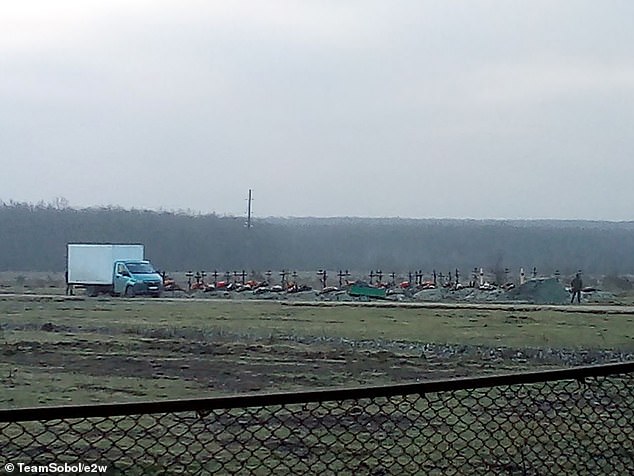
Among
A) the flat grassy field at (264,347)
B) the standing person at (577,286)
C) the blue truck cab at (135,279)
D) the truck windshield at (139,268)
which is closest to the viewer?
the flat grassy field at (264,347)

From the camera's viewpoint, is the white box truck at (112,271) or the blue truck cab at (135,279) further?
the white box truck at (112,271)

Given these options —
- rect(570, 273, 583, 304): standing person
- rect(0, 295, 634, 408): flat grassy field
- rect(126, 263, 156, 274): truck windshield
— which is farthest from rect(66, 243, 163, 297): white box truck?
rect(570, 273, 583, 304): standing person

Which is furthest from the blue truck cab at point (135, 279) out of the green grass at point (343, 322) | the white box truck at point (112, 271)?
the green grass at point (343, 322)

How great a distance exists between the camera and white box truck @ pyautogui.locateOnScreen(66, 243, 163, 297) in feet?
127

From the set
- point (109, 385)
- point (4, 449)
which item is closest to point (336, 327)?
point (109, 385)

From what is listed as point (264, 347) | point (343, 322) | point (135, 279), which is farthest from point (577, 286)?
point (264, 347)

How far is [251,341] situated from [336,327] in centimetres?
358

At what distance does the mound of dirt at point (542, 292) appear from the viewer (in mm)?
36938

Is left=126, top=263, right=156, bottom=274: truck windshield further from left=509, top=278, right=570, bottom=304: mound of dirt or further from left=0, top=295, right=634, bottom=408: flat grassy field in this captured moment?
left=509, top=278, right=570, bottom=304: mound of dirt

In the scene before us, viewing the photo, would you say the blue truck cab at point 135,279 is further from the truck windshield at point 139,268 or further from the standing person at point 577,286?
the standing person at point 577,286

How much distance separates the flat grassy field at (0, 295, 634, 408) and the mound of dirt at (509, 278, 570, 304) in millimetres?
8094

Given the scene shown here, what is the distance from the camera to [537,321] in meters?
25.5

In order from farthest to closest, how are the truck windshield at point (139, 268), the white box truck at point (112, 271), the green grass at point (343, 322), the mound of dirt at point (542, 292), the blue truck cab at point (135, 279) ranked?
the truck windshield at point (139, 268) < the white box truck at point (112, 271) < the blue truck cab at point (135, 279) < the mound of dirt at point (542, 292) < the green grass at point (343, 322)

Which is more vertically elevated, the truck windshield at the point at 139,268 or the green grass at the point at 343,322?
the truck windshield at the point at 139,268
